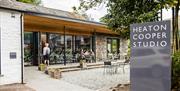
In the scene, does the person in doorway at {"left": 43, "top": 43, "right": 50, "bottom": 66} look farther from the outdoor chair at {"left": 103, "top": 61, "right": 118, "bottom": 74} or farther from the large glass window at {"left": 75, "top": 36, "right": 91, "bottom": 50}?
the large glass window at {"left": 75, "top": 36, "right": 91, "bottom": 50}

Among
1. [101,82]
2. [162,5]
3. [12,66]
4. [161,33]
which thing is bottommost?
[101,82]

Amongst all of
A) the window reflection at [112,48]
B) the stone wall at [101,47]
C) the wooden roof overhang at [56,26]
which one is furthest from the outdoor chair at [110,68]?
the window reflection at [112,48]

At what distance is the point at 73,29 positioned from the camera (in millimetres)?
19719

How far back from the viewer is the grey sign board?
541 cm

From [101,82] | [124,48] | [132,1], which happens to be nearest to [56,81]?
[101,82]

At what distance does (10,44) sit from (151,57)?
706 centimetres

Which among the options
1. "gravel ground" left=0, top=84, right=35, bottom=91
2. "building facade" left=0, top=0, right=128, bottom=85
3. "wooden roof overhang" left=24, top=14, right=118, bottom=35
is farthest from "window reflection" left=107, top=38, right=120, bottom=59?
"gravel ground" left=0, top=84, right=35, bottom=91

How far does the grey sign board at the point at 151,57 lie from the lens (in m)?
5.41

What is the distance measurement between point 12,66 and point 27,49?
6232mm

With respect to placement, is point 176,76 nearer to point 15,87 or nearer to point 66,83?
point 66,83

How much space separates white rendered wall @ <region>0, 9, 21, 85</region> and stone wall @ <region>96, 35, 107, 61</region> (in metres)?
11.4

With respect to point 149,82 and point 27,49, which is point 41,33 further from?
point 149,82

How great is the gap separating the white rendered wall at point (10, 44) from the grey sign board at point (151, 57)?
6.45 metres

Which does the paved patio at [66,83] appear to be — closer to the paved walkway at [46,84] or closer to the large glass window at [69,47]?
the paved walkway at [46,84]
